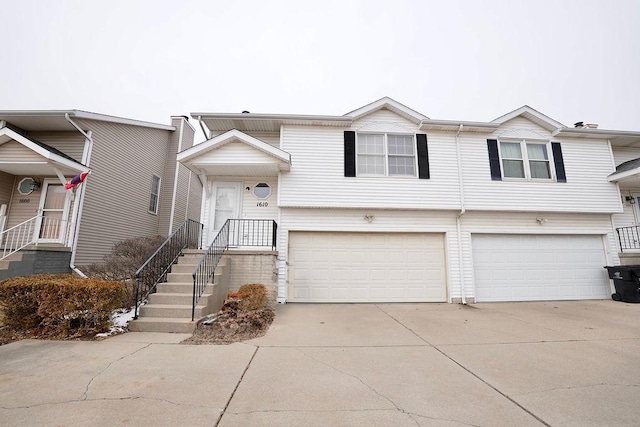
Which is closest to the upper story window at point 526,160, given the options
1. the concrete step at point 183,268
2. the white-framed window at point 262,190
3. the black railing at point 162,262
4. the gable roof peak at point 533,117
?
the gable roof peak at point 533,117

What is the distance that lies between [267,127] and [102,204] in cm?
703

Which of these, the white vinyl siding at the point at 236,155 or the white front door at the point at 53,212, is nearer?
the white vinyl siding at the point at 236,155

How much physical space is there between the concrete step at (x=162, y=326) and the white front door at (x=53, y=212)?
6.22 m

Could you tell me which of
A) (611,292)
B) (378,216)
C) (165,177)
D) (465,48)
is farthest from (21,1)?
(611,292)

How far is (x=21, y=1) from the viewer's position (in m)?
12.1

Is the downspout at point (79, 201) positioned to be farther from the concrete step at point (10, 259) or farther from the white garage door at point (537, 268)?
the white garage door at point (537, 268)

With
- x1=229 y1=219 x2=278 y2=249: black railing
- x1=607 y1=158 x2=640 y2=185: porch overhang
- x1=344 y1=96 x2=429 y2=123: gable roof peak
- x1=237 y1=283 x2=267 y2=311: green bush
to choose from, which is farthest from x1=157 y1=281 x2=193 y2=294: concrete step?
x1=607 y1=158 x2=640 y2=185: porch overhang

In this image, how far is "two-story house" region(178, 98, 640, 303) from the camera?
27.9ft

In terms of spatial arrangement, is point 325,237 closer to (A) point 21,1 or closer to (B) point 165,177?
(B) point 165,177

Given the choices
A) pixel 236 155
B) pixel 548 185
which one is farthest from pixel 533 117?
pixel 236 155

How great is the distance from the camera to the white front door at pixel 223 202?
872 centimetres

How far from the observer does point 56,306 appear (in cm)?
468

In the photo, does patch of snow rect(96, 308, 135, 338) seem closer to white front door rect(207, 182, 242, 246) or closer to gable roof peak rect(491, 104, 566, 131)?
white front door rect(207, 182, 242, 246)

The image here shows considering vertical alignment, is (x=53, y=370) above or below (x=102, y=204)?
below
